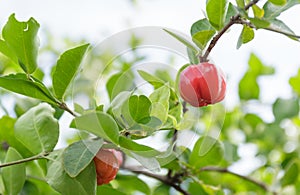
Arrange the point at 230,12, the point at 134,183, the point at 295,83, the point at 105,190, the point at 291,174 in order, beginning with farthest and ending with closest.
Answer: the point at 295,83 < the point at 291,174 < the point at 134,183 < the point at 105,190 < the point at 230,12

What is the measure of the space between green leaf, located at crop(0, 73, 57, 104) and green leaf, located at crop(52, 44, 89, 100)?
17mm

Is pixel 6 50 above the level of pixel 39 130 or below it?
above

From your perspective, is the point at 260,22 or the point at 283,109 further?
the point at 283,109

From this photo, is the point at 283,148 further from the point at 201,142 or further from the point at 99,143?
the point at 99,143

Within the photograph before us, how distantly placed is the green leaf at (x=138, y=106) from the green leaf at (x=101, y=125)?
33 mm

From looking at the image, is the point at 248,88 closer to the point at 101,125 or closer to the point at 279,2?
the point at 279,2

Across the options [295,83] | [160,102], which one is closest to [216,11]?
[160,102]

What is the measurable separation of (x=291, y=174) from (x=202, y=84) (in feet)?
2.46

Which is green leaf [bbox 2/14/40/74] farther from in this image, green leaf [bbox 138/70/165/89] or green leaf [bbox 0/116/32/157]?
green leaf [bbox 0/116/32/157]

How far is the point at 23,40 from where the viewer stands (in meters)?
0.80

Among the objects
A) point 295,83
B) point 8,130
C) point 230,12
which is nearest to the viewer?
point 230,12

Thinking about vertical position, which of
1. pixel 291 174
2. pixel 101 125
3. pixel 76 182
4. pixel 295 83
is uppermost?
pixel 101 125

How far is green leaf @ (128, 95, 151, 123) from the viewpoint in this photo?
0.72 m

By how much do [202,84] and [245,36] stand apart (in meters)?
0.09
